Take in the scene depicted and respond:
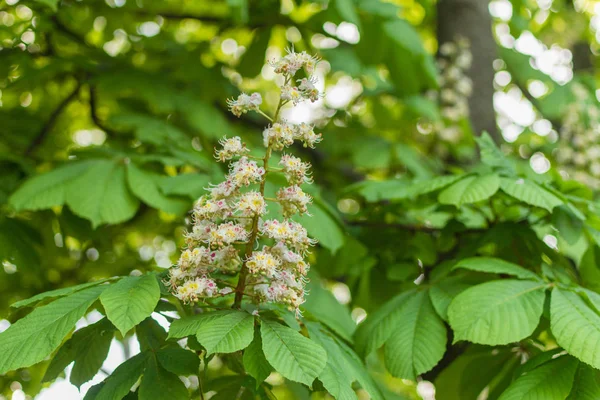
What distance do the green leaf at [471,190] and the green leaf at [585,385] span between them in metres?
0.57

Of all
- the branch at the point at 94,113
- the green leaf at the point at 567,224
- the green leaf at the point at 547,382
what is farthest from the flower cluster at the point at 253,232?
the branch at the point at 94,113

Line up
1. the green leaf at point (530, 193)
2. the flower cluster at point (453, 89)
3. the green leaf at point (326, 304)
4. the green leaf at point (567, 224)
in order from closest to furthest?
the green leaf at point (530, 193)
the green leaf at point (567, 224)
the green leaf at point (326, 304)
the flower cluster at point (453, 89)

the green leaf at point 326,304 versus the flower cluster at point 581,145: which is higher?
the flower cluster at point 581,145

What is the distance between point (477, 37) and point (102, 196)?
2774 mm

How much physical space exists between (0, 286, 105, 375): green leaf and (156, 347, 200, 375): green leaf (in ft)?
0.71

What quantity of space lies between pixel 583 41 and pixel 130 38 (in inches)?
155

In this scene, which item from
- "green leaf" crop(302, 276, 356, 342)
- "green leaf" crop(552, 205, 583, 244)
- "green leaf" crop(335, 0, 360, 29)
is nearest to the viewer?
"green leaf" crop(552, 205, 583, 244)

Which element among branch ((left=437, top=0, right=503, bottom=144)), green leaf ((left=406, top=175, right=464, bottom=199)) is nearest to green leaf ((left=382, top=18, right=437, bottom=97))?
branch ((left=437, top=0, right=503, bottom=144))

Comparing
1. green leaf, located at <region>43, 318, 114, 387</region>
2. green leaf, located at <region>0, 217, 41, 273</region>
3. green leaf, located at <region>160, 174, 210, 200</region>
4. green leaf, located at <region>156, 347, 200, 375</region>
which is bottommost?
green leaf, located at <region>0, 217, 41, 273</region>

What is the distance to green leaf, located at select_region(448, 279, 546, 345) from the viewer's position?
1632 mm

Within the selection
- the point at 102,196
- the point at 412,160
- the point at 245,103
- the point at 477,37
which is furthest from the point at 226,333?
the point at 477,37

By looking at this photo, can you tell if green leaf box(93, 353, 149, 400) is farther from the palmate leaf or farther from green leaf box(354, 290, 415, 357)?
green leaf box(354, 290, 415, 357)

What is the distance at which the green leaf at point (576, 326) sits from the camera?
152cm

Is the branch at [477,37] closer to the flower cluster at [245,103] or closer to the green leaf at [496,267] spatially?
the green leaf at [496,267]
